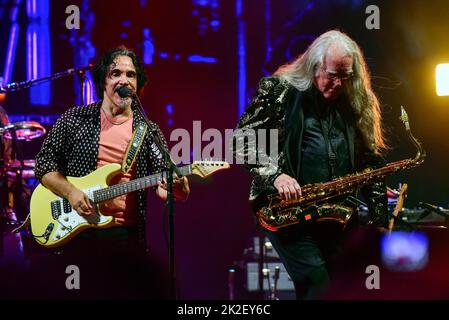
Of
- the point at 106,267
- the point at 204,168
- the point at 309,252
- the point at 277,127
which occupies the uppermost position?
the point at 277,127

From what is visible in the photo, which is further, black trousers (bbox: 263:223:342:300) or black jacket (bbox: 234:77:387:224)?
black jacket (bbox: 234:77:387:224)

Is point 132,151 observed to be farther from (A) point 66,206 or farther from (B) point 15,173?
(B) point 15,173

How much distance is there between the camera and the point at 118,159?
13.1ft

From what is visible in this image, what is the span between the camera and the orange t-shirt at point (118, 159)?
12.9ft

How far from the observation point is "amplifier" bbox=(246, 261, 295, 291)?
258 inches

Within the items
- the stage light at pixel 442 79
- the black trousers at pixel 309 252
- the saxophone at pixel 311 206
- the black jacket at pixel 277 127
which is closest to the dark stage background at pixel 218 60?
the stage light at pixel 442 79

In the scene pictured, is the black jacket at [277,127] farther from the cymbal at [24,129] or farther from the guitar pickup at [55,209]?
the cymbal at [24,129]

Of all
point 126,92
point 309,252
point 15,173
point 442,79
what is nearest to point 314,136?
point 309,252

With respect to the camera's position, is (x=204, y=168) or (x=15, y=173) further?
(x=15, y=173)

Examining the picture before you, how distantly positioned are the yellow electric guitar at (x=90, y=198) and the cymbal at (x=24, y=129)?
82.5 inches

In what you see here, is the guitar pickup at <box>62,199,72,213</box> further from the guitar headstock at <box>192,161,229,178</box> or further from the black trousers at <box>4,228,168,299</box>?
the guitar headstock at <box>192,161,229,178</box>

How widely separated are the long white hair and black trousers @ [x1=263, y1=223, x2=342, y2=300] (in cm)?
71

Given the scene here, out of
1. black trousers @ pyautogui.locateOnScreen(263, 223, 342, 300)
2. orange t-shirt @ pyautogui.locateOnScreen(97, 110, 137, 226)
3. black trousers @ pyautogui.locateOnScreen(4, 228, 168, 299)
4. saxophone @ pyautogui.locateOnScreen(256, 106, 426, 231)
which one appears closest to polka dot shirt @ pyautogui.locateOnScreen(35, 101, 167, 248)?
orange t-shirt @ pyautogui.locateOnScreen(97, 110, 137, 226)

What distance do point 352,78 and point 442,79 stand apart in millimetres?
3655
